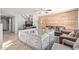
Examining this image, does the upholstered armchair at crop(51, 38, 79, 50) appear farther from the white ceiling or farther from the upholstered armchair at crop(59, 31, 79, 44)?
the white ceiling

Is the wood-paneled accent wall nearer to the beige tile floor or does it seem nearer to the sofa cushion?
the sofa cushion

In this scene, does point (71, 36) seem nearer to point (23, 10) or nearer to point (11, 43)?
point (23, 10)

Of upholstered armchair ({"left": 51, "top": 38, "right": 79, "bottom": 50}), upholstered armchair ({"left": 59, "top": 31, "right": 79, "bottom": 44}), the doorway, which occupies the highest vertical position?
the doorway

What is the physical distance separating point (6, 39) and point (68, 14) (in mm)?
1441

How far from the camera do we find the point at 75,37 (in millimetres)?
2641

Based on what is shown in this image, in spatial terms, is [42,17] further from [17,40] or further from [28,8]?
[17,40]

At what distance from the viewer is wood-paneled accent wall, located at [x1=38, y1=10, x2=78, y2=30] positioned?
2.65 meters

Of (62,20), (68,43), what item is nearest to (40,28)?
(62,20)

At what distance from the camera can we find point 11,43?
2689mm

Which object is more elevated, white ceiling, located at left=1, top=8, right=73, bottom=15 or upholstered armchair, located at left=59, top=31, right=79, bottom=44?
white ceiling, located at left=1, top=8, right=73, bottom=15

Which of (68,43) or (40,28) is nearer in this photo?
(68,43)

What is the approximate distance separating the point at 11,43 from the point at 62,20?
3.99 ft

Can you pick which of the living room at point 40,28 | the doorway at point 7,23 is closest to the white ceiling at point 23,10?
the living room at point 40,28

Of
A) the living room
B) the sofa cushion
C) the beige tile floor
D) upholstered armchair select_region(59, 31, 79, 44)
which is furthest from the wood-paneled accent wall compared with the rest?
the beige tile floor
